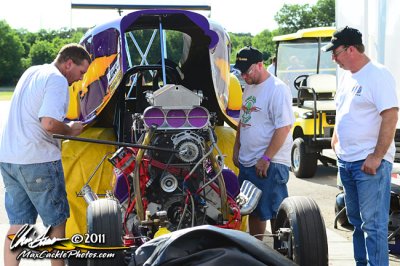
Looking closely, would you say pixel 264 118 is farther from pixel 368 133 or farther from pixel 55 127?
pixel 55 127

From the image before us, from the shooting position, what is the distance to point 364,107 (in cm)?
492

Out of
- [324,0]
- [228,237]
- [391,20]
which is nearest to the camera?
[228,237]

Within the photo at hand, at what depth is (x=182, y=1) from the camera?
821 cm

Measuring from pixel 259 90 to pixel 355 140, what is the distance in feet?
3.57

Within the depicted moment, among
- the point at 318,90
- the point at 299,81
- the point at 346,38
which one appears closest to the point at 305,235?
the point at 346,38

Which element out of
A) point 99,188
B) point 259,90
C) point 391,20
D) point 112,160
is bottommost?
point 99,188

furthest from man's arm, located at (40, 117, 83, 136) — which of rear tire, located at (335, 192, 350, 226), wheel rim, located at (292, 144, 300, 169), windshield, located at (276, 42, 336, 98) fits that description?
windshield, located at (276, 42, 336, 98)

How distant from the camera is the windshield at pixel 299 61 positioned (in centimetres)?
Result: 1372

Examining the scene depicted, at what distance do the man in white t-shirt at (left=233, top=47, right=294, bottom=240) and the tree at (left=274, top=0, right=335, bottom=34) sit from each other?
67820 mm

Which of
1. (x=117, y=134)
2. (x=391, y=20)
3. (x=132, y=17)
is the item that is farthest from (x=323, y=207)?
(x=132, y=17)

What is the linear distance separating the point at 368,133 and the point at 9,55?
3020 inches

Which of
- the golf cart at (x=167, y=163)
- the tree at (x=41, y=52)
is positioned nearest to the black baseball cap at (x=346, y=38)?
the golf cart at (x=167, y=163)

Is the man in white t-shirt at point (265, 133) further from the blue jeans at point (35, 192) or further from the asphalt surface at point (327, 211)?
the blue jeans at point (35, 192)

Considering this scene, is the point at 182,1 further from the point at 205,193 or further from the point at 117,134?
the point at 205,193
